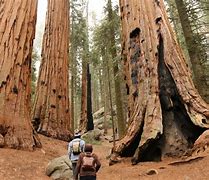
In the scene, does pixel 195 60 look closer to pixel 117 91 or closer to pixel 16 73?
pixel 16 73

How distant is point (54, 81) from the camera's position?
1123 cm

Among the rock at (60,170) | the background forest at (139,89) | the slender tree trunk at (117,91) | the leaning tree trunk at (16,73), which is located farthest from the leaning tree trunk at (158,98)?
the slender tree trunk at (117,91)

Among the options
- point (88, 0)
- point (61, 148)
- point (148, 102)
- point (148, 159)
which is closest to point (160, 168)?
point (148, 159)

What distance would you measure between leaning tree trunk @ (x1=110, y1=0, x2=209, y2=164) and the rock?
98 centimetres

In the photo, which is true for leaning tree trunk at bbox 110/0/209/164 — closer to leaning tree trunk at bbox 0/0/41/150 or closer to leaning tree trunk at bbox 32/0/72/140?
leaning tree trunk at bbox 0/0/41/150

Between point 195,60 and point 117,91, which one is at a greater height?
point 117,91

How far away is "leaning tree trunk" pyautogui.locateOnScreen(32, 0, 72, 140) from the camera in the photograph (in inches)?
415

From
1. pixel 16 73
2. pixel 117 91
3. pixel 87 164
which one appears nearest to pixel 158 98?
pixel 87 164

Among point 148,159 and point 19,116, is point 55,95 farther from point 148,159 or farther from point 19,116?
point 148,159

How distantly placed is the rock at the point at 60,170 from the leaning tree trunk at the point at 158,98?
0.98 meters

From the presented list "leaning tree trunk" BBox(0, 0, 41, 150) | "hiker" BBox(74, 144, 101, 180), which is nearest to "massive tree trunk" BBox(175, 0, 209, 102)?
"leaning tree trunk" BBox(0, 0, 41, 150)

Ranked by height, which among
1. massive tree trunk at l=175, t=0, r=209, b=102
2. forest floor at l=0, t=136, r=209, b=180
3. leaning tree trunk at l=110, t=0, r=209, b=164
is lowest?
forest floor at l=0, t=136, r=209, b=180

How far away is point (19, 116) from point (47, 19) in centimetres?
646

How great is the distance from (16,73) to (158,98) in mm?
3832
